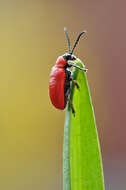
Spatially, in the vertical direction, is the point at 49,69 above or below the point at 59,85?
above

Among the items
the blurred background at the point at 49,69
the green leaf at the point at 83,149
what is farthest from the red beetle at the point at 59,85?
the blurred background at the point at 49,69

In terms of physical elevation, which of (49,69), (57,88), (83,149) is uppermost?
(49,69)

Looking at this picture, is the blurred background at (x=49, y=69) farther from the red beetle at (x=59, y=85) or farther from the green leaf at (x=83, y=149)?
the green leaf at (x=83, y=149)

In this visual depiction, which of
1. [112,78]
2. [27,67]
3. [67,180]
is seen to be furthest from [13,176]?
[67,180]

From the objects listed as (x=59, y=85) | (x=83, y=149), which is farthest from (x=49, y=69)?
(x=83, y=149)

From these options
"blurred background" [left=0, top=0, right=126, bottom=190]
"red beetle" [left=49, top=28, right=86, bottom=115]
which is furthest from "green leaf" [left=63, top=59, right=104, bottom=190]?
"blurred background" [left=0, top=0, right=126, bottom=190]

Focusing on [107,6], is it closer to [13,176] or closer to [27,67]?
[27,67]

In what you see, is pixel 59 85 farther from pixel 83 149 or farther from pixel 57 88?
pixel 83 149
